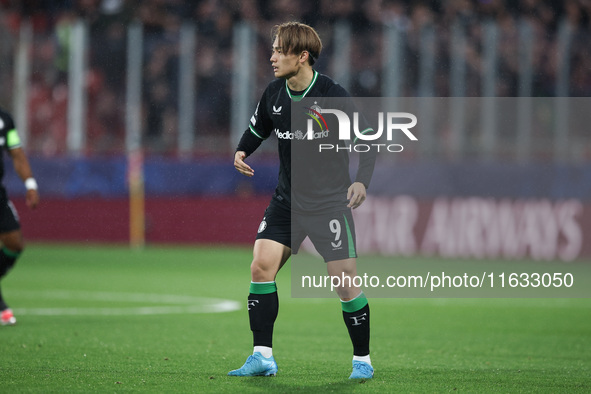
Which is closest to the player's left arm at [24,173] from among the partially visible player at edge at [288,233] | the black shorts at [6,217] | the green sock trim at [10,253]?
the black shorts at [6,217]

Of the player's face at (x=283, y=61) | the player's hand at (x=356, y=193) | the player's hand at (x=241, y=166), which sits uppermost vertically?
the player's face at (x=283, y=61)

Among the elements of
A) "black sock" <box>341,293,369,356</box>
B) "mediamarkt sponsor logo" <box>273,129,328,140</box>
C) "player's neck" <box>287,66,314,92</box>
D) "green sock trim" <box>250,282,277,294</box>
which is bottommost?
"black sock" <box>341,293,369,356</box>

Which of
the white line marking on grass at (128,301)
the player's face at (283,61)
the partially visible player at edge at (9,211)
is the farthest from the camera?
the white line marking on grass at (128,301)

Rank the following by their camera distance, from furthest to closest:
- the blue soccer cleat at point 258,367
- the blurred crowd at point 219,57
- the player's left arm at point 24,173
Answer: the blurred crowd at point 219,57 < the player's left arm at point 24,173 < the blue soccer cleat at point 258,367

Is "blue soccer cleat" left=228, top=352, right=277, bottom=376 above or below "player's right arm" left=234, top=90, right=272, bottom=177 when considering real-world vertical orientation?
below

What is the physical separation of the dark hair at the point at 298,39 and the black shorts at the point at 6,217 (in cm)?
412

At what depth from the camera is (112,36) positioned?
21156mm

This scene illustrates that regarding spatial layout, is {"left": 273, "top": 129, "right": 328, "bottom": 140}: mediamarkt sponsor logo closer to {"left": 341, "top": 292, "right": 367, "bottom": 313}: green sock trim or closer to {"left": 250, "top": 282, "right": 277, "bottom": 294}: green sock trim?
{"left": 250, "top": 282, "right": 277, "bottom": 294}: green sock trim

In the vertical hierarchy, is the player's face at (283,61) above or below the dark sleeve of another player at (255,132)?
above

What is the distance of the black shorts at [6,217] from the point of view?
9344 millimetres

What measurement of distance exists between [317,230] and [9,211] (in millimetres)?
4200

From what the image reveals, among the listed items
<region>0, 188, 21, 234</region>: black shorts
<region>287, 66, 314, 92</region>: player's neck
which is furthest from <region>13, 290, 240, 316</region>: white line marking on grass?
<region>287, 66, 314, 92</region>: player's neck

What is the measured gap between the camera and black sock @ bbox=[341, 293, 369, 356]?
6301 millimetres

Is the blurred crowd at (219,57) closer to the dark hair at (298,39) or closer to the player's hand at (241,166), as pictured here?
the player's hand at (241,166)
